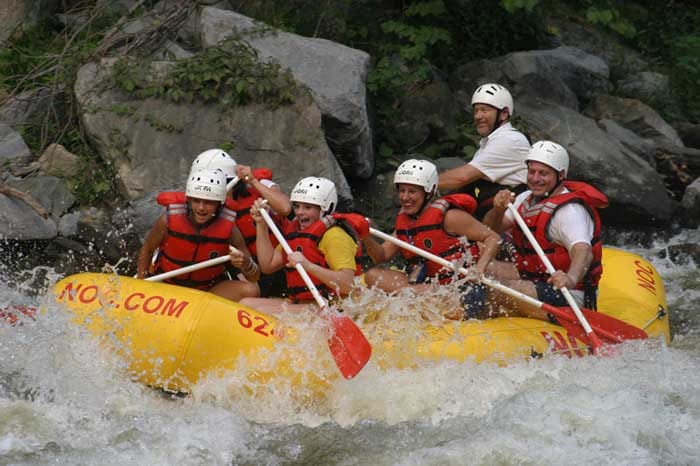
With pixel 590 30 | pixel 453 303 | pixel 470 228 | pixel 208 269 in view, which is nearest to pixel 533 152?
pixel 470 228

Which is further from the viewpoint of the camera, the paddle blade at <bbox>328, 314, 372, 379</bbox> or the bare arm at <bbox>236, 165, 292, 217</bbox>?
the bare arm at <bbox>236, 165, 292, 217</bbox>

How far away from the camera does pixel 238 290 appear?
6.80 metres

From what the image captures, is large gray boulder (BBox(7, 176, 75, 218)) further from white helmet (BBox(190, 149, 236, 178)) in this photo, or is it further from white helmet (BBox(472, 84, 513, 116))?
white helmet (BBox(472, 84, 513, 116))

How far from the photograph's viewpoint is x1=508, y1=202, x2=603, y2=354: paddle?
6.32 metres

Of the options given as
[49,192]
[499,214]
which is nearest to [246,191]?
[499,214]

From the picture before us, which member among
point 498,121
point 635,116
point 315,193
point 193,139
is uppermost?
point 498,121

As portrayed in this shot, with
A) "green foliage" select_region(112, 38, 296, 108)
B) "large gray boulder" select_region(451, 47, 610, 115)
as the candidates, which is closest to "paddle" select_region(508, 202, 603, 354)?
"green foliage" select_region(112, 38, 296, 108)

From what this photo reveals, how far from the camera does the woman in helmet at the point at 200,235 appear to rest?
6586mm

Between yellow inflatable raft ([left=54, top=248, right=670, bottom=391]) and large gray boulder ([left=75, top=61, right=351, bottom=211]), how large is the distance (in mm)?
2909

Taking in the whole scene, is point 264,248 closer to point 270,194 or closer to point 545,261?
point 270,194

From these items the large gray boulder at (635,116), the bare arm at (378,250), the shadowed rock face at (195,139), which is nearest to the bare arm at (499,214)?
the bare arm at (378,250)

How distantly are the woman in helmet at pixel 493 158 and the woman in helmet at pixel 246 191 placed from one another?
1.10 meters

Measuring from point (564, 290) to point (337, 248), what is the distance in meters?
1.39

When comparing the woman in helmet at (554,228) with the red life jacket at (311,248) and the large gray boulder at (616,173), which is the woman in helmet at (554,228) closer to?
the red life jacket at (311,248)
